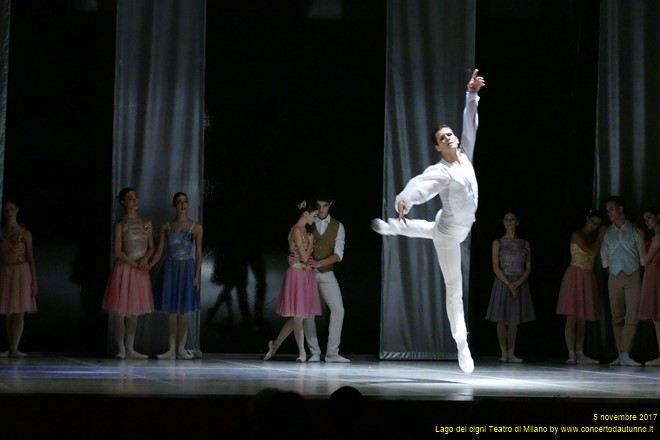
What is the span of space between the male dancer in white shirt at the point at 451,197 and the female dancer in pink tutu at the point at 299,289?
2111 millimetres

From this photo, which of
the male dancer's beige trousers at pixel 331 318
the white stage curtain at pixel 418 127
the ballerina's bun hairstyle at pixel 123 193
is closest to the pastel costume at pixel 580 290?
the white stage curtain at pixel 418 127

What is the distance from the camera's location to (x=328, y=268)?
898 centimetres

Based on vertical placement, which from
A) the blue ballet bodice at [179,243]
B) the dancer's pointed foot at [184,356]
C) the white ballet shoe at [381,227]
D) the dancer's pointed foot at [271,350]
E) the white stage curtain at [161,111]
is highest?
the white stage curtain at [161,111]

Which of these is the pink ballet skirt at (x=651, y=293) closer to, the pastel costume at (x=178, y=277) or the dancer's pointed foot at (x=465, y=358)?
the dancer's pointed foot at (x=465, y=358)

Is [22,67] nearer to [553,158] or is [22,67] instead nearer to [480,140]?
[480,140]

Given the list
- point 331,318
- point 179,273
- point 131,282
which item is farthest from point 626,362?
point 131,282

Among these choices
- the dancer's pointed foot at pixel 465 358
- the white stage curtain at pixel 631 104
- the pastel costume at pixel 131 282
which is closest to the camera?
the dancer's pointed foot at pixel 465 358

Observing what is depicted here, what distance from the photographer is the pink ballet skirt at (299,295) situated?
8672 millimetres

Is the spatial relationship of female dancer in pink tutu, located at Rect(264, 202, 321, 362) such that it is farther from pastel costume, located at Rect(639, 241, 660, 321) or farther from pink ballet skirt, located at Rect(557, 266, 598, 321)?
pastel costume, located at Rect(639, 241, 660, 321)

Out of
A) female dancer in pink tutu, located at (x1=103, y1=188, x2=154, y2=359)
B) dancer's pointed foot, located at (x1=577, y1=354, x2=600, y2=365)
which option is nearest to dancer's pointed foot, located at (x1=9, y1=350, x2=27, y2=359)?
female dancer in pink tutu, located at (x1=103, y1=188, x2=154, y2=359)

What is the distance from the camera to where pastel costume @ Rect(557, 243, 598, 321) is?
9.21 m

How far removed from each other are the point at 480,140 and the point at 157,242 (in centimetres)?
294

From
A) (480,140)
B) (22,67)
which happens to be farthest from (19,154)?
(480,140)

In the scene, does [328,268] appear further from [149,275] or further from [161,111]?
[161,111]
